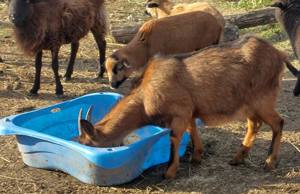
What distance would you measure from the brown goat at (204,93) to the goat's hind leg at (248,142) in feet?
0.56

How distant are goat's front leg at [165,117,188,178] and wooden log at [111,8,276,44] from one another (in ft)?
16.1

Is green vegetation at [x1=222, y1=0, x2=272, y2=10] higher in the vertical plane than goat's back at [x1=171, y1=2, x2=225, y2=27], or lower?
lower

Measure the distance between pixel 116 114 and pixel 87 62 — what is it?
436 cm

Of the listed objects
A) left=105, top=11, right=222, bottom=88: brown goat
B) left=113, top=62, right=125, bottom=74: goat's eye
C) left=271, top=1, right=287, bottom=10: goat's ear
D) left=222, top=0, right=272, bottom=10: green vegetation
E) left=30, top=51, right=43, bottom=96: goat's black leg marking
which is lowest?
left=222, top=0, right=272, bottom=10: green vegetation

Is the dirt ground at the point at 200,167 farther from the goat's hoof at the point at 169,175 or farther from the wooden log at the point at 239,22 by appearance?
the wooden log at the point at 239,22

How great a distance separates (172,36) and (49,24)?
166 centimetres

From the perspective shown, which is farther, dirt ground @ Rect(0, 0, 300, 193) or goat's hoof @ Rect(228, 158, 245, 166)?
goat's hoof @ Rect(228, 158, 245, 166)

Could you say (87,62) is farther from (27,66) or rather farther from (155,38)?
(155,38)

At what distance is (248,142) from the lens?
5.91 m

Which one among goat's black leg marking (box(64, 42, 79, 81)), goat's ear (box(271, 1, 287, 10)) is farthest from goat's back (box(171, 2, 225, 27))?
goat's black leg marking (box(64, 42, 79, 81))

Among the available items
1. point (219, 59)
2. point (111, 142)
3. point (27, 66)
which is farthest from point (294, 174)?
point (27, 66)

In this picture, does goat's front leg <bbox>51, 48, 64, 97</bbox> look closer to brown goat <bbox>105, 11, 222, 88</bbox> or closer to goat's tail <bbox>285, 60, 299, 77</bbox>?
brown goat <bbox>105, 11, 222, 88</bbox>

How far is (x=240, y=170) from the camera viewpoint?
5773 mm

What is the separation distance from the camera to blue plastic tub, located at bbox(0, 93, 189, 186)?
515 cm
